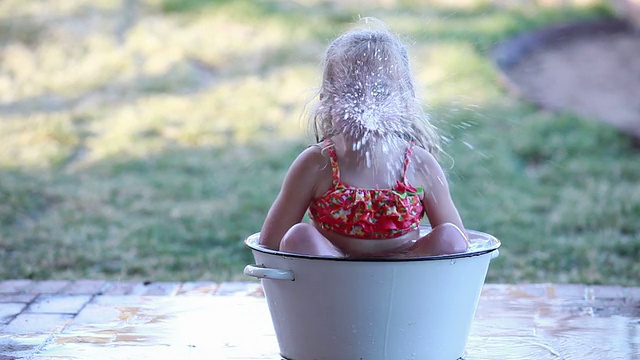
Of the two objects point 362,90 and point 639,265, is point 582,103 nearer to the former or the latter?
point 639,265

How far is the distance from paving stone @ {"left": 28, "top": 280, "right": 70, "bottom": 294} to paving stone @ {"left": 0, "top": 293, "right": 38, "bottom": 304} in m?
0.05

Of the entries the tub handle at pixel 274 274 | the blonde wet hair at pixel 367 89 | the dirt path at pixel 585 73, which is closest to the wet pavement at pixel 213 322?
the tub handle at pixel 274 274

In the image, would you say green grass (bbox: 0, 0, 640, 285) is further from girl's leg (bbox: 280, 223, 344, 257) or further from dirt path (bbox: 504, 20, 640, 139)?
girl's leg (bbox: 280, 223, 344, 257)

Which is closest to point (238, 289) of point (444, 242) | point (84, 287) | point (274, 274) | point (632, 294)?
point (84, 287)

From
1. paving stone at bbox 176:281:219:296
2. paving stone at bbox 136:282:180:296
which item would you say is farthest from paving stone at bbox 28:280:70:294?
paving stone at bbox 176:281:219:296

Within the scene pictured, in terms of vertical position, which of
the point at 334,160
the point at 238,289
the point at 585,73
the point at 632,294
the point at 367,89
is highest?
the point at 367,89

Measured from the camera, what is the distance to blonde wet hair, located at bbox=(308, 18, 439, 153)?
6.91 feet

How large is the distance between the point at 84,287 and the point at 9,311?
331 mm

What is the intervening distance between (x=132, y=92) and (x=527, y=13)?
5.78 metres

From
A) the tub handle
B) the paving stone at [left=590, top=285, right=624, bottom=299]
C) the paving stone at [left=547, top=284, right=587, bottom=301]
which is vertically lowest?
the paving stone at [left=590, top=285, right=624, bottom=299]

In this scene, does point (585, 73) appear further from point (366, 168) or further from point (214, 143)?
point (366, 168)

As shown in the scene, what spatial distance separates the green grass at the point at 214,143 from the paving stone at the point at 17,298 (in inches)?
17.6

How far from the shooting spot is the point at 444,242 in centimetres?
196

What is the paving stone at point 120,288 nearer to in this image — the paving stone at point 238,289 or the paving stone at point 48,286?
the paving stone at point 48,286
